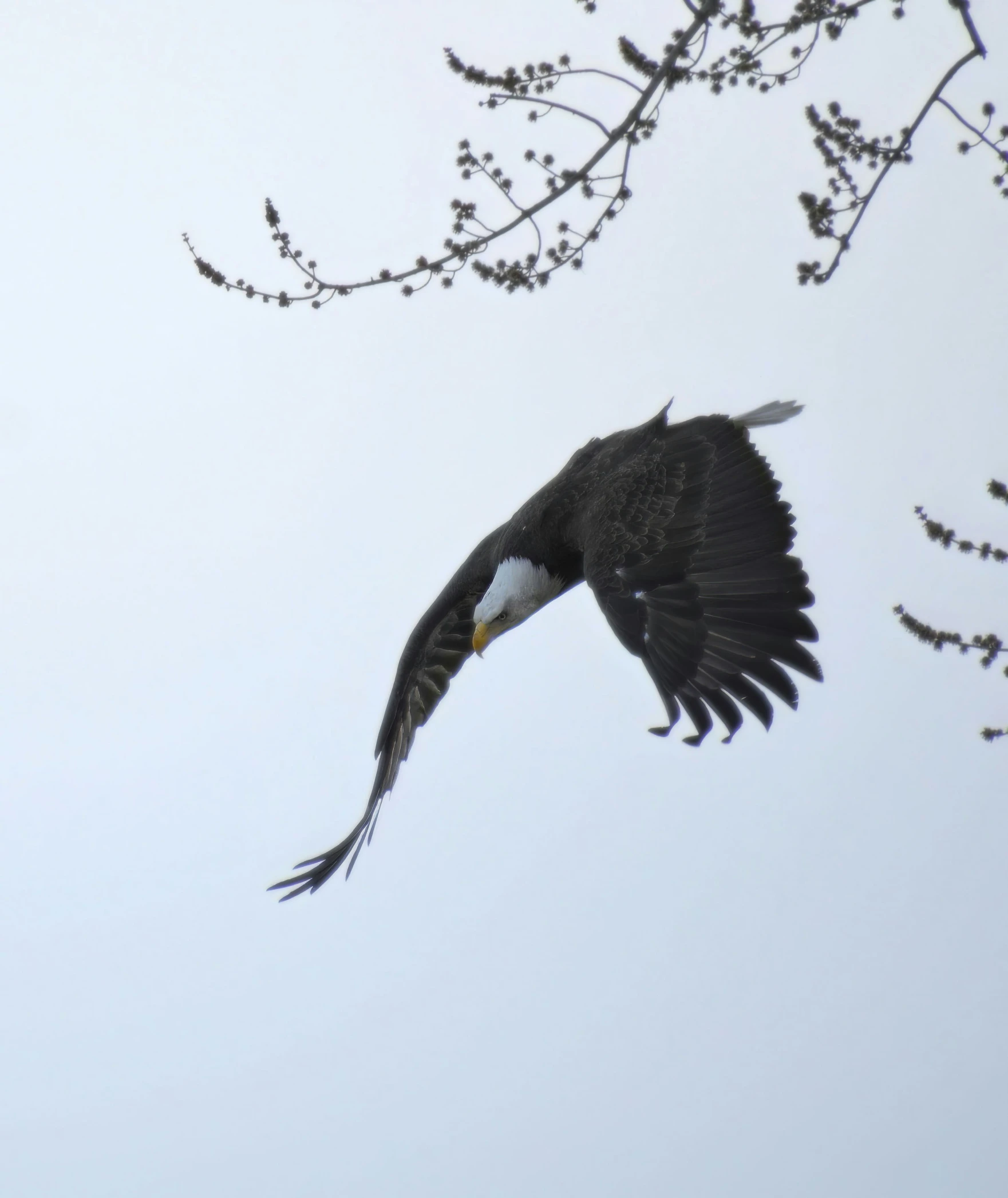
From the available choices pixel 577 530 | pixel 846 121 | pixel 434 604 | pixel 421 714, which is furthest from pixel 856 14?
pixel 421 714

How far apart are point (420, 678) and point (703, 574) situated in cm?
240

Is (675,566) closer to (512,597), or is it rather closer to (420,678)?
(512,597)

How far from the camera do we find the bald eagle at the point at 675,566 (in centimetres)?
372

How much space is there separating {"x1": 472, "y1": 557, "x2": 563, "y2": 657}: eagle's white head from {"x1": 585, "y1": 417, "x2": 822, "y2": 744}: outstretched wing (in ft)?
1.65

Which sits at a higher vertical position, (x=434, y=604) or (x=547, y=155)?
(x=434, y=604)

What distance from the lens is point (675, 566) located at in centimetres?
409

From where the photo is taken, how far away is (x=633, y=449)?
4754mm

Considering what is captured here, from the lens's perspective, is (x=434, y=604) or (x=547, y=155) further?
(x=434, y=604)

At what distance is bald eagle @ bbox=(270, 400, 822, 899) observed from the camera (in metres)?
3.72

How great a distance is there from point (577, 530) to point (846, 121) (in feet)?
5.95

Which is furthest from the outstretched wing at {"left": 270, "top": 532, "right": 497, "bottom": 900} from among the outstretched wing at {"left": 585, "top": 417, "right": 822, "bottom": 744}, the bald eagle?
the outstretched wing at {"left": 585, "top": 417, "right": 822, "bottom": 744}

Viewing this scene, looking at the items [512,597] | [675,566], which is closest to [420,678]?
[512,597]

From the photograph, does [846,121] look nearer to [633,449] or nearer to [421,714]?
[633,449]

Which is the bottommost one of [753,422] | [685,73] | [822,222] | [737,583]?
[737,583]
